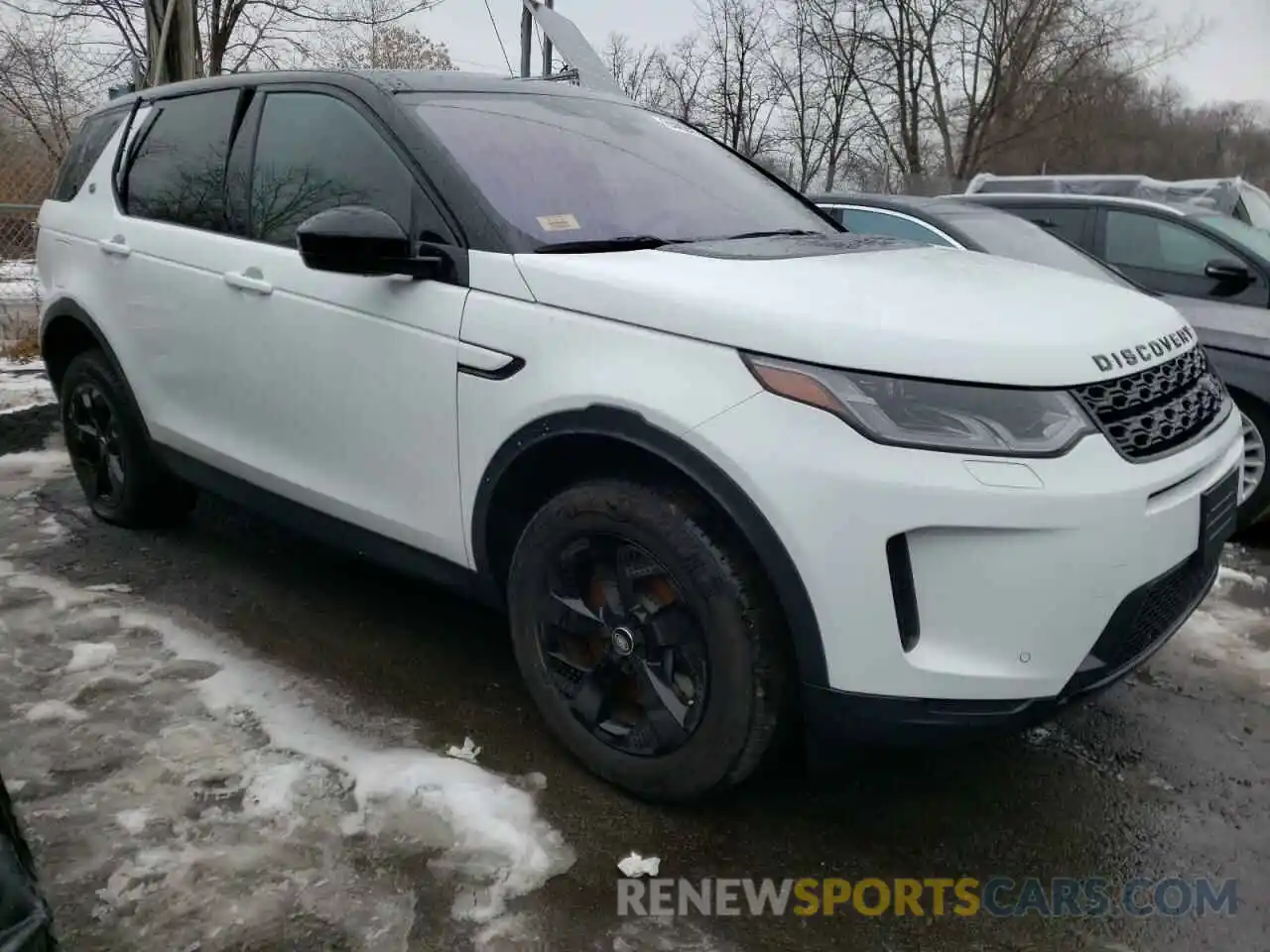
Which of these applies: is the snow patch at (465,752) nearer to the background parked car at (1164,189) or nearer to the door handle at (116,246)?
the door handle at (116,246)

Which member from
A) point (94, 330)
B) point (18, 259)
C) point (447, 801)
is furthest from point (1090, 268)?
point (18, 259)

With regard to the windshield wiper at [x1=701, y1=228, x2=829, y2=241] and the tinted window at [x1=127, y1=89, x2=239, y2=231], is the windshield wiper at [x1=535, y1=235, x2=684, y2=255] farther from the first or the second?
the tinted window at [x1=127, y1=89, x2=239, y2=231]

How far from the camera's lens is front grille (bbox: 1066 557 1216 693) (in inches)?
85.2

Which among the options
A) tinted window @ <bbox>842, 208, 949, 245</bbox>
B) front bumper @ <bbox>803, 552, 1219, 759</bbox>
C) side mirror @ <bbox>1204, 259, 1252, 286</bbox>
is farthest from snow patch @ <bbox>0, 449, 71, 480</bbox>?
side mirror @ <bbox>1204, 259, 1252, 286</bbox>

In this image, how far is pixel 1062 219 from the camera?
680 centimetres

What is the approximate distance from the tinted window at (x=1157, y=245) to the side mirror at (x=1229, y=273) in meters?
0.11

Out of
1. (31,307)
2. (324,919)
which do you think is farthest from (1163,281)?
(31,307)

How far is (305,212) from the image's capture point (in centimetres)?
319

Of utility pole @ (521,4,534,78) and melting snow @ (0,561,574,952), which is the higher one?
utility pole @ (521,4,534,78)

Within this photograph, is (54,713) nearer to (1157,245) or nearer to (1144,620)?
(1144,620)

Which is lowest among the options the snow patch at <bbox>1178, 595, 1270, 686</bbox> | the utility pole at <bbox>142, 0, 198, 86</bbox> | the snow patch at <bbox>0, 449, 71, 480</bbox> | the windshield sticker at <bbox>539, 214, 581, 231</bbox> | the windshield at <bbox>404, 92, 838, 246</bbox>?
the snow patch at <bbox>1178, 595, 1270, 686</bbox>

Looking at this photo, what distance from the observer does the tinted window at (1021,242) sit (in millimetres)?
5430

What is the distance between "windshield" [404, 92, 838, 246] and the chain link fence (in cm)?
617

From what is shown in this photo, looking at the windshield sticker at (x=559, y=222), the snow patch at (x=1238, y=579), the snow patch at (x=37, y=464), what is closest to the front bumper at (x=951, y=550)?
the windshield sticker at (x=559, y=222)
